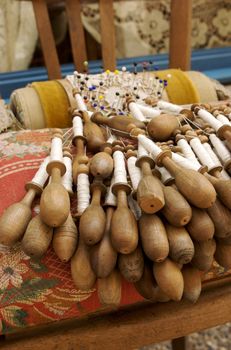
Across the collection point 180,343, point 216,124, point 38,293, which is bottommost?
point 180,343

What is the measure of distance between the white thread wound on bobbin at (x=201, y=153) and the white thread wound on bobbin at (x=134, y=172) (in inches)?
4.1

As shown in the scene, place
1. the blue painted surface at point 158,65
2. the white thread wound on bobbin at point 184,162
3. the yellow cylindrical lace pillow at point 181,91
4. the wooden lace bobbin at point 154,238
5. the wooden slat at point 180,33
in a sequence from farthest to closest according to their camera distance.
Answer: the blue painted surface at point 158,65, the wooden slat at point 180,33, the yellow cylindrical lace pillow at point 181,91, the white thread wound on bobbin at point 184,162, the wooden lace bobbin at point 154,238

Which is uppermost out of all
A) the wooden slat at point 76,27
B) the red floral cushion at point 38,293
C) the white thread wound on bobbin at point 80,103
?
the wooden slat at point 76,27

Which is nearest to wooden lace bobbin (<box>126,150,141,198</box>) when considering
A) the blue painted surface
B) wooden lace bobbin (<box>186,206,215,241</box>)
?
wooden lace bobbin (<box>186,206,215,241</box>)

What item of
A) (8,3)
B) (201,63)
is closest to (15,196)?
(8,3)

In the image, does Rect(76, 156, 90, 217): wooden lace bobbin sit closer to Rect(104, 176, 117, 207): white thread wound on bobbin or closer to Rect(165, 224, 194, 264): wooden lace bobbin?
Rect(104, 176, 117, 207): white thread wound on bobbin

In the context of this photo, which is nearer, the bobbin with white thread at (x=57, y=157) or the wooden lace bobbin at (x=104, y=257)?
the wooden lace bobbin at (x=104, y=257)

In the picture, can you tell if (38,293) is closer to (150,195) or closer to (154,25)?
(150,195)

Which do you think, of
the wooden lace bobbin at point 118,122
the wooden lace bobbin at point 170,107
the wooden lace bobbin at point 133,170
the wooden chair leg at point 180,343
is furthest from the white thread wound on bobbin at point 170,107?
the wooden chair leg at point 180,343

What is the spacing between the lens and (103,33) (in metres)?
1.15

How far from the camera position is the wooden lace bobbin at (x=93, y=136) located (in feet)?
2.28

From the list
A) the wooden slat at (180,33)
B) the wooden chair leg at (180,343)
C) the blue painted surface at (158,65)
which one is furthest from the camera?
the blue painted surface at (158,65)

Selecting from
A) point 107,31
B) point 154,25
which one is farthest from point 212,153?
point 154,25

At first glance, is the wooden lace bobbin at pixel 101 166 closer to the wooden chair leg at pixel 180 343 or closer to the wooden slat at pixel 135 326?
the wooden slat at pixel 135 326
